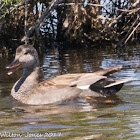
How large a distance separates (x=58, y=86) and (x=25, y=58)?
827mm

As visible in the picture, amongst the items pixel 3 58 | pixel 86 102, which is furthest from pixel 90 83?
pixel 3 58

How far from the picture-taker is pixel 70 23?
49.7 feet

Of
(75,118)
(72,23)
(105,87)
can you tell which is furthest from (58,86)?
(72,23)

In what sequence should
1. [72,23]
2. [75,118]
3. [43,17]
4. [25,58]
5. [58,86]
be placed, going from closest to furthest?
[75,118] < [58,86] < [25,58] < [43,17] < [72,23]

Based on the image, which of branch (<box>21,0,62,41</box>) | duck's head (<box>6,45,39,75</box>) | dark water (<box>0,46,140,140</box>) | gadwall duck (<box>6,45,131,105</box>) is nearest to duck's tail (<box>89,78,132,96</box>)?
gadwall duck (<box>6,45,131,105</box>)

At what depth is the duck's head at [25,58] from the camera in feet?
26.8

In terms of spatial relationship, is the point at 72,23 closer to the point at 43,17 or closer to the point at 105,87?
the point at 43,17

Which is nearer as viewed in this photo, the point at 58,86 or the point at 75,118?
the point at 75,118

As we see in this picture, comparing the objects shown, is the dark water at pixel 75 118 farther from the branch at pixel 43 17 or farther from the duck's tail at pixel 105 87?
the branch at pixel 43 17

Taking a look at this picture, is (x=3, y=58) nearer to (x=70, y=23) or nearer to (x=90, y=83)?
(x=70, y=23)

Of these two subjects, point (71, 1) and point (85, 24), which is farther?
point (85, 24)

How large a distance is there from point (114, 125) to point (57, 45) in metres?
10.6

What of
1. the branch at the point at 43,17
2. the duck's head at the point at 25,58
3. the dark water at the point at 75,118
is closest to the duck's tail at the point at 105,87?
the dark water at the point at 75,118

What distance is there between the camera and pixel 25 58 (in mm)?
8219
